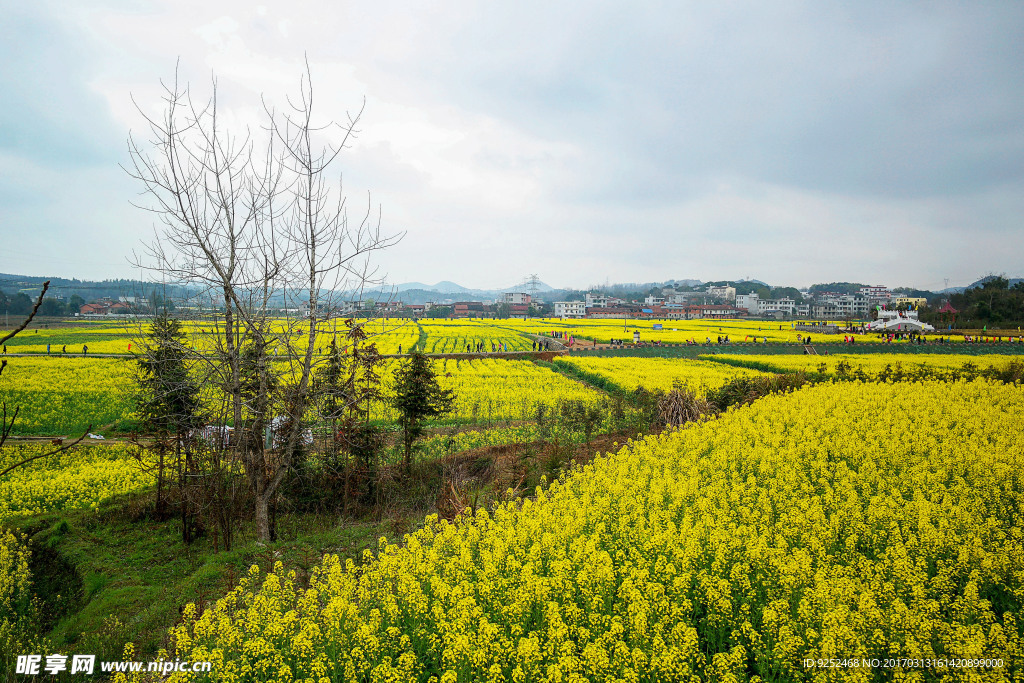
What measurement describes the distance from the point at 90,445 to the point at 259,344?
11837mm

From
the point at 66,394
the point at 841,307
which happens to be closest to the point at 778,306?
the point at 841,307

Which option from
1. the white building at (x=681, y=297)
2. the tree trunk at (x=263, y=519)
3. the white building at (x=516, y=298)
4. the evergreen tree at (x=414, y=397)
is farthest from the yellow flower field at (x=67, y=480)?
the white building at (x=681, y=297)

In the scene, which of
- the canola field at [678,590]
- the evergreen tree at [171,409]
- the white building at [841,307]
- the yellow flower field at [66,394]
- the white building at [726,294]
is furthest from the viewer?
the white building at [726,294]

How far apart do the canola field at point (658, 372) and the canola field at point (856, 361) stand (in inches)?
70.8

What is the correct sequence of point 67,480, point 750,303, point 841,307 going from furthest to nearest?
point 750,303 < point 841,307 < point 67,480

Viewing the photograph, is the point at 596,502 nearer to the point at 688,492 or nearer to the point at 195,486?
the point at 688,492

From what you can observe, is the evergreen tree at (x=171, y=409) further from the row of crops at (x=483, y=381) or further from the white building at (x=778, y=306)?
the white building at (x=778, y=306)

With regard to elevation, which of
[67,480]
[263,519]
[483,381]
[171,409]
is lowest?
[67,480]

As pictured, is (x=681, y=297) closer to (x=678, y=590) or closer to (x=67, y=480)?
(x=67, y=480)

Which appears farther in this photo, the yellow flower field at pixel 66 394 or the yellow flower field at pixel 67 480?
the yellow flower field at pixel 66 394

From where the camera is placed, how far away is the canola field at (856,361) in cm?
3004

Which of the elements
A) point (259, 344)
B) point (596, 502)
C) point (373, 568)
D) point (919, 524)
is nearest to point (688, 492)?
point (596, 502)

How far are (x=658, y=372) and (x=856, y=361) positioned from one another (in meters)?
13.6

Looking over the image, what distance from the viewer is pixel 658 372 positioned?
30156 millimetres
